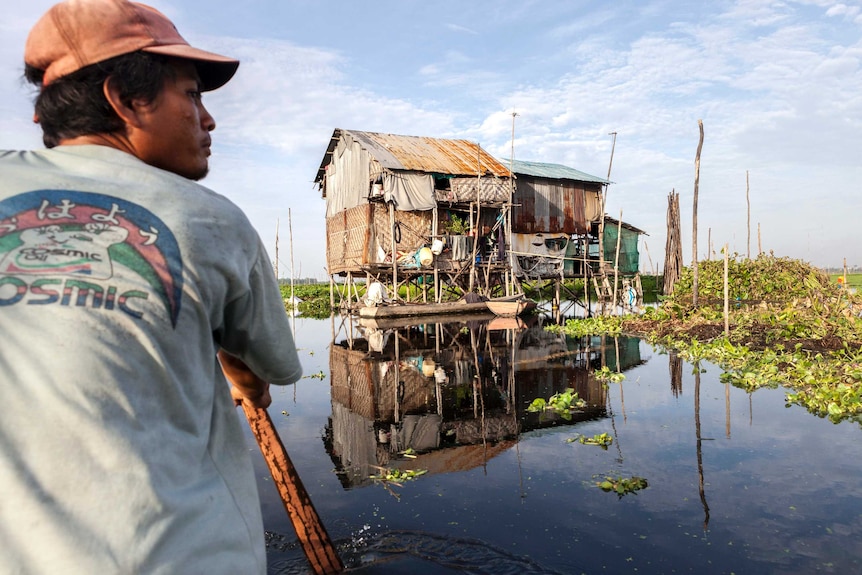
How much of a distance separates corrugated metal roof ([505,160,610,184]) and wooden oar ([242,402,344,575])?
22812mm

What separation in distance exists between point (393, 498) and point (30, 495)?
4.40 m

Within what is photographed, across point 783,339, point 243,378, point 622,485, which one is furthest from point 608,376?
point 243,378

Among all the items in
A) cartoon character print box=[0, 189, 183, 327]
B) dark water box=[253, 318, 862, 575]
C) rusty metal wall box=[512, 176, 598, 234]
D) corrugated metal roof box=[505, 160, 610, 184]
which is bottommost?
dark water box=[253, 318, 862, 575]

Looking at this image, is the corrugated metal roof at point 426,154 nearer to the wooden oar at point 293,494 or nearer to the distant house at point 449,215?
the distant house at point 449,215

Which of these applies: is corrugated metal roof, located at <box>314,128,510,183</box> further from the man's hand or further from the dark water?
the man's hand

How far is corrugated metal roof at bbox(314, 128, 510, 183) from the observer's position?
2230 centimetres

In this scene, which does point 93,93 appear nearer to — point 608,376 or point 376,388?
point 376,388

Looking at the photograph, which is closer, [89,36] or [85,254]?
[85,254]

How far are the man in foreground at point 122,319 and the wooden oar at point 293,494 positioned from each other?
0.68 metres

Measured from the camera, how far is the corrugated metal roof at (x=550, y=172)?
25634mm

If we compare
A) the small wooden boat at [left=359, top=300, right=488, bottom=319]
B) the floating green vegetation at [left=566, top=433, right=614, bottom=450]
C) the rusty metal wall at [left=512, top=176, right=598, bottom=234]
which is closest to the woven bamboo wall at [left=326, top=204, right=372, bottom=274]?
the small wooden boat at [left=359, top=300, right=488, bottom=319]

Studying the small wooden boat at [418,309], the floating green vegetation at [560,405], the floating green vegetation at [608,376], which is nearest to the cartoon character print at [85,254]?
the floating green vegetation at [560,405]

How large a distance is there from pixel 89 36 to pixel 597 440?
20.8 ft

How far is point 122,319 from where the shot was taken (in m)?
0.98
